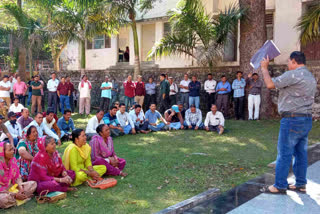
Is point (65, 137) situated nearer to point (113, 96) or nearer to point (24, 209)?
point (24, 209)

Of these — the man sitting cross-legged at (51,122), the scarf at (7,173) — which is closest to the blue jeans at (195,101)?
the man sitting cross-legged at (51,122)

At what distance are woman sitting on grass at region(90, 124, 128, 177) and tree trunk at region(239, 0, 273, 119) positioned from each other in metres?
7.93

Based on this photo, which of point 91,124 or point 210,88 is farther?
point 210,88

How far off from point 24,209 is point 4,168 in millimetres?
635

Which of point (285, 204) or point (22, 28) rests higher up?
point (22, 28)

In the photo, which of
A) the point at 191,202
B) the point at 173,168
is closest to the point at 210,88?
the point at 173,168

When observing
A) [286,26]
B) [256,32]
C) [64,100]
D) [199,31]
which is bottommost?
[64,100]

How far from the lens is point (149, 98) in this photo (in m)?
14.9

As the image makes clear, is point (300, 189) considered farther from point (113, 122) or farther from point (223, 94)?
point (223, 94)

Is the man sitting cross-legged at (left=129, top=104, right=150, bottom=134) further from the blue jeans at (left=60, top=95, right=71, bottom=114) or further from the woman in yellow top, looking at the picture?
the woman in yellow top

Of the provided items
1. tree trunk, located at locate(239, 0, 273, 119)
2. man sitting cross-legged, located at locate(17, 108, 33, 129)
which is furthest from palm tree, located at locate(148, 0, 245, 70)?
man sitting cross-legged, located at locate(17, 108, 33, 129)

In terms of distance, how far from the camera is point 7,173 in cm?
454

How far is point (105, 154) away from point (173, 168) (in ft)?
4.21

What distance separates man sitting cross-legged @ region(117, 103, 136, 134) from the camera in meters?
10.2
